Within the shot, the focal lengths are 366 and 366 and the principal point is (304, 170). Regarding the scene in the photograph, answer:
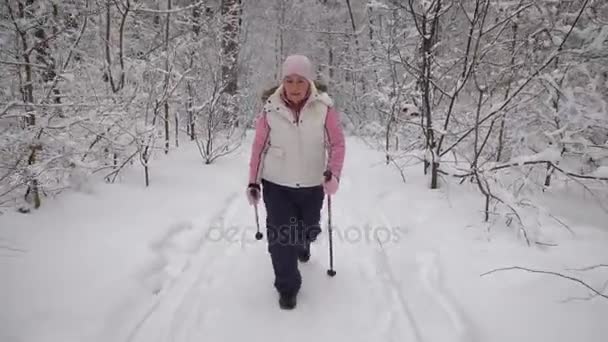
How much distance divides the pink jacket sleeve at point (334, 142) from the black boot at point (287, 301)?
1.04m

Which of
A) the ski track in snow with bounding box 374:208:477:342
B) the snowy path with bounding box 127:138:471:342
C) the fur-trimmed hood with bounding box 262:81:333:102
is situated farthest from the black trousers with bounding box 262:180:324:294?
the ski track in snow with bounding box 374:208:477:342

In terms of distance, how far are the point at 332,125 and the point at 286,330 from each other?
5.27 feet

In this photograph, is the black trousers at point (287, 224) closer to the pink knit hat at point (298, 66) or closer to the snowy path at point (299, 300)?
the snowy path at point (299, 300)

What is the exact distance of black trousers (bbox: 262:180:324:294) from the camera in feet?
9.70

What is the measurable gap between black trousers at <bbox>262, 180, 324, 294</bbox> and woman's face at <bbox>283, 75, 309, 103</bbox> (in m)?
0.73

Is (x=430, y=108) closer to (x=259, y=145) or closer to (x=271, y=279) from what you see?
(x=259, y=145)

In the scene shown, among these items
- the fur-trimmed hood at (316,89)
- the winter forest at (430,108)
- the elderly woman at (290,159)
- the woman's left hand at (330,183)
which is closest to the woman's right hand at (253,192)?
the elderly woman at (290,159)

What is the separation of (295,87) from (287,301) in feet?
5.55

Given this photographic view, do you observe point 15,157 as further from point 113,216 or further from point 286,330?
point 286,330

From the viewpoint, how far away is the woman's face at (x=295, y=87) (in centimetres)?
278

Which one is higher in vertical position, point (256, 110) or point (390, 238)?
point (256, 110)

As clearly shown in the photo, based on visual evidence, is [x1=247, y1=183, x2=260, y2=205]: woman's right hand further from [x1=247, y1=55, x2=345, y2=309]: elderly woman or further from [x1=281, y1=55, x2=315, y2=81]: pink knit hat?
[x1=281, y1=55, x2=315, y2=81]: pink knit hat

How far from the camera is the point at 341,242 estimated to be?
4.14 metres

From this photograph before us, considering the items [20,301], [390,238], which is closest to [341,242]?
[390,238]
